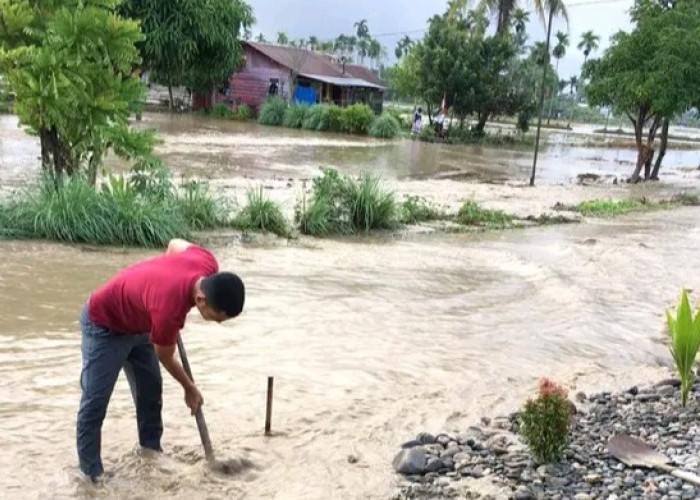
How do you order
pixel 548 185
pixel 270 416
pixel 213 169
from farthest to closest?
pixel 548 185, pixel 213 169, pixel 270 416

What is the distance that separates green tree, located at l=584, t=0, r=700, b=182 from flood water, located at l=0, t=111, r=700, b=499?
976cm

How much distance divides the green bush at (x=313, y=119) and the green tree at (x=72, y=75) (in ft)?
88.5

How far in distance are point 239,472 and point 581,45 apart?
86.3 m

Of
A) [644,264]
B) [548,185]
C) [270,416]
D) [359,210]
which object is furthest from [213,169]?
[270,416]

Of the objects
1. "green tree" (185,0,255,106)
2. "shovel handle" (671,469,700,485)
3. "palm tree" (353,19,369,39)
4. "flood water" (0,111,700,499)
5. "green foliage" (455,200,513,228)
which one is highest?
"palm tree" (353,19,369,39)

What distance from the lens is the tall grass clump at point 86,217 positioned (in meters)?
9.57

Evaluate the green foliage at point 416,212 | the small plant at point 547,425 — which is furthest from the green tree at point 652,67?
the small plant at point 547,425

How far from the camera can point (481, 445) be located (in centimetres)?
456

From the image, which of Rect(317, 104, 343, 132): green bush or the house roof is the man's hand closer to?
Rect(317, 104, 343, 132): green bush

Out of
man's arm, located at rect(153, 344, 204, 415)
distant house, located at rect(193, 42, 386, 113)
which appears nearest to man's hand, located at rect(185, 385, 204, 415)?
man's arm, located at rect(153, 344, 204, 415)

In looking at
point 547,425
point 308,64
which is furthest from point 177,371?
point 308,64

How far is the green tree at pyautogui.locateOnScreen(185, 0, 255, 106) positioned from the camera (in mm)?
16234

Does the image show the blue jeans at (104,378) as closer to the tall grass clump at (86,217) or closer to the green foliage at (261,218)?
the tall grass clump at (86,217)

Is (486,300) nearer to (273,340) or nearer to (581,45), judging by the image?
(273,340)
